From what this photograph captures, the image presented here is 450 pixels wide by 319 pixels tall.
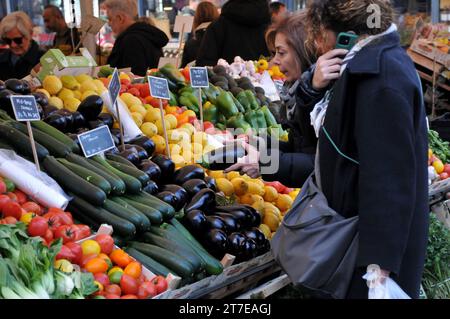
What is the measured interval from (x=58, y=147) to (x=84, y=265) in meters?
0.86

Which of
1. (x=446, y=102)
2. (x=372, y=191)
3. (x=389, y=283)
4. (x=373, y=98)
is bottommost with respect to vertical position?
(x=446, y=102)

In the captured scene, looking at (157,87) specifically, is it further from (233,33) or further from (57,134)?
(233,33)

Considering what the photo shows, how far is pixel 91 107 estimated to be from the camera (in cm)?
394

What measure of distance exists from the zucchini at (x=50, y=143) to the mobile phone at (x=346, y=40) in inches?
59.3

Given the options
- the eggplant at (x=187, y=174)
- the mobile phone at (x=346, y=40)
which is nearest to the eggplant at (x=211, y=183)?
the eggplant at (x=187, y=174)

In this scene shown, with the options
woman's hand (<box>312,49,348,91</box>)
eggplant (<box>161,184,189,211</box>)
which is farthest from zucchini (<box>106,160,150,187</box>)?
woman's hand (<box>312,49,348,91</box>)

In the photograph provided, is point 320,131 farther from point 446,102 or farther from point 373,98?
point 446,102

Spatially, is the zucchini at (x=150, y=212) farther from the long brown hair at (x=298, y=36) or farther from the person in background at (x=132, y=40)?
the person in background at (x=132, y=40)

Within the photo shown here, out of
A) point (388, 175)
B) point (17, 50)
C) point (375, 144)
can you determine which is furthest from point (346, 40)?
→ point (17, 50)

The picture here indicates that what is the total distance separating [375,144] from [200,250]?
1.15 meters

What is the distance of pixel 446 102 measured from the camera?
8492 mm

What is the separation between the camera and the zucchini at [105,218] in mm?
3058
